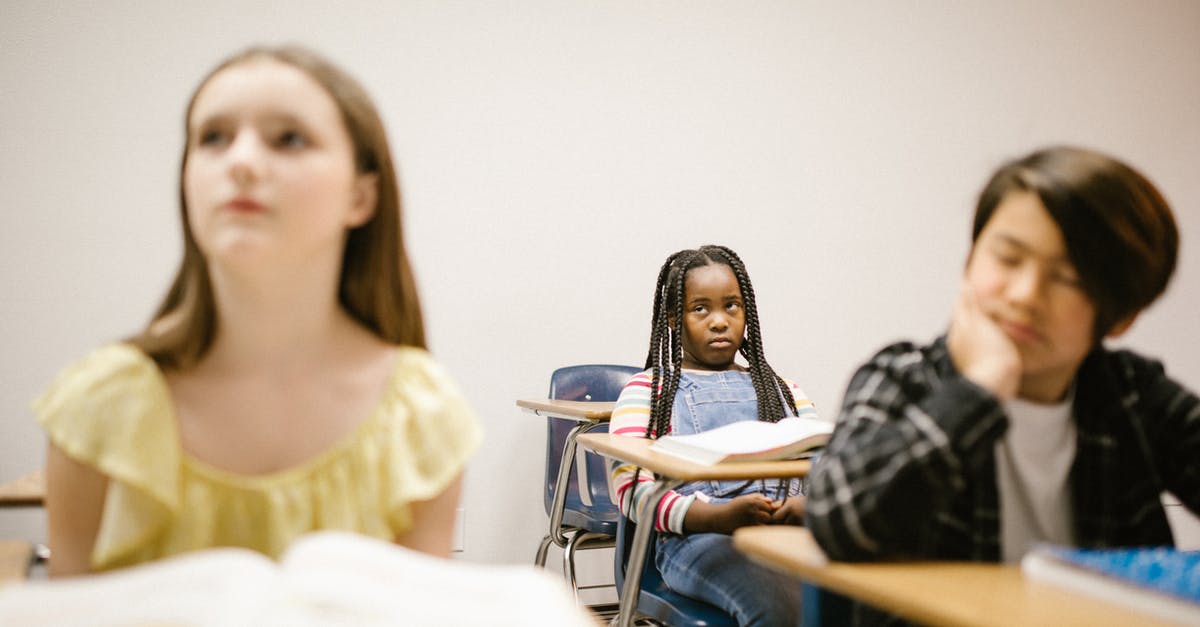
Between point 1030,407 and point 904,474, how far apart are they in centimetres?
23

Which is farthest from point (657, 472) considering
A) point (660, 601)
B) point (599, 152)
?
point (599, 152)

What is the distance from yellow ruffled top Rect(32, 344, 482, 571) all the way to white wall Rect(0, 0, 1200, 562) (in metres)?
1.88

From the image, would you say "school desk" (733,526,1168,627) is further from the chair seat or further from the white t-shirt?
the chair seat

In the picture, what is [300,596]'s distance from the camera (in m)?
0.56

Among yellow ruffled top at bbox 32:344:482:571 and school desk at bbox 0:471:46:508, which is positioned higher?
yellow ruffled top at bbox 32:344:482:571

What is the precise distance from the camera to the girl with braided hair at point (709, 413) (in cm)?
152

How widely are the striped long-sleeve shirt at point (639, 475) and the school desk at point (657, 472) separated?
0.09m

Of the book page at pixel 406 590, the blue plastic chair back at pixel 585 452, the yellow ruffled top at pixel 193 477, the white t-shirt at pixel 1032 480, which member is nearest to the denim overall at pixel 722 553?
the blue plastic chair back at pixel 585 452

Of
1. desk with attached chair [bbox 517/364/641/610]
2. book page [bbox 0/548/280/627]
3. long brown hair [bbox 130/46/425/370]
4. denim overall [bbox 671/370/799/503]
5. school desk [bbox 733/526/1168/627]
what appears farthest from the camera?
desk with attached chair [bbox 517/364/641/610]

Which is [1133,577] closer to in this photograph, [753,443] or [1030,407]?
[1030,407]

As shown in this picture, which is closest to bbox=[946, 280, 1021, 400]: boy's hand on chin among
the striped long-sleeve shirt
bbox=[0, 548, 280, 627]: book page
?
bbox=[0, 548, 280, 627]: book page

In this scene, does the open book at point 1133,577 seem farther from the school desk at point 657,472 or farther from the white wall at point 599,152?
the white wall at point 599,152

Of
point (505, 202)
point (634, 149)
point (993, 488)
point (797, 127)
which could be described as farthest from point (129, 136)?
point (993, 488)

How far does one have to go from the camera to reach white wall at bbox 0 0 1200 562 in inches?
110
